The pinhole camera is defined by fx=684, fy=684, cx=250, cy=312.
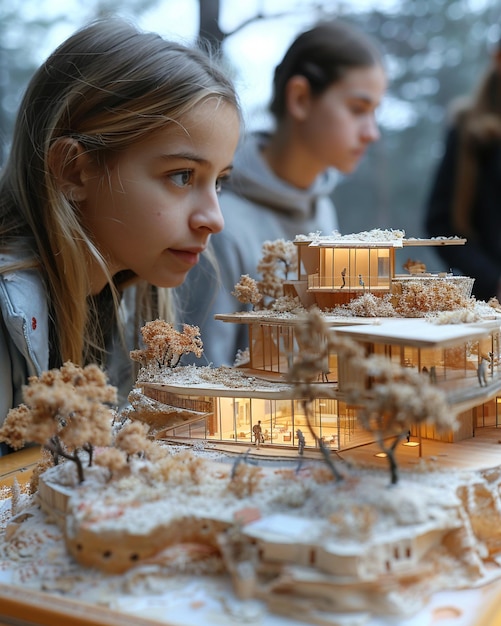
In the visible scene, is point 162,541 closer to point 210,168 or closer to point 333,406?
point 333,406

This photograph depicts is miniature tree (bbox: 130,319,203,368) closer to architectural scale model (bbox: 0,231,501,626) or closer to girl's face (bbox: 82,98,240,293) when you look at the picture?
architectural scale model (bbox: 0,231,501,626)

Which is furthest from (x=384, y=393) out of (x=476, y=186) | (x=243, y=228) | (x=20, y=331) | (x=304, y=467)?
(x=476, y=186)

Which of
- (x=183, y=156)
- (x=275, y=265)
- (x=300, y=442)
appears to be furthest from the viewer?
(x=275, y=265)

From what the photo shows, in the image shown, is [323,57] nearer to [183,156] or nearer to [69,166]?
[183,156]

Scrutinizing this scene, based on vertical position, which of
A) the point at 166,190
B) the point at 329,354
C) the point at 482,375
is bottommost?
the point at 482,375

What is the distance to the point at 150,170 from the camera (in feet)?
23.2

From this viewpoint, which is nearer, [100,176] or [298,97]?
[100,176]

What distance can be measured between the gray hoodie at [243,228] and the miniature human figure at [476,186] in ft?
6.51

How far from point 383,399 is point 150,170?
3.89 meters

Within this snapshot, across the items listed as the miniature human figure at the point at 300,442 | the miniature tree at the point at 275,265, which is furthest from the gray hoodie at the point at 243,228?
the miniature human figure at the point at 300,442

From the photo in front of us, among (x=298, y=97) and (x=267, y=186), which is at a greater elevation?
(x=298, y=97)

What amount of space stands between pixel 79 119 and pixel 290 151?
474cm

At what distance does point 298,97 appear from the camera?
420 inches

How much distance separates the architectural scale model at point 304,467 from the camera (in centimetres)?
421
